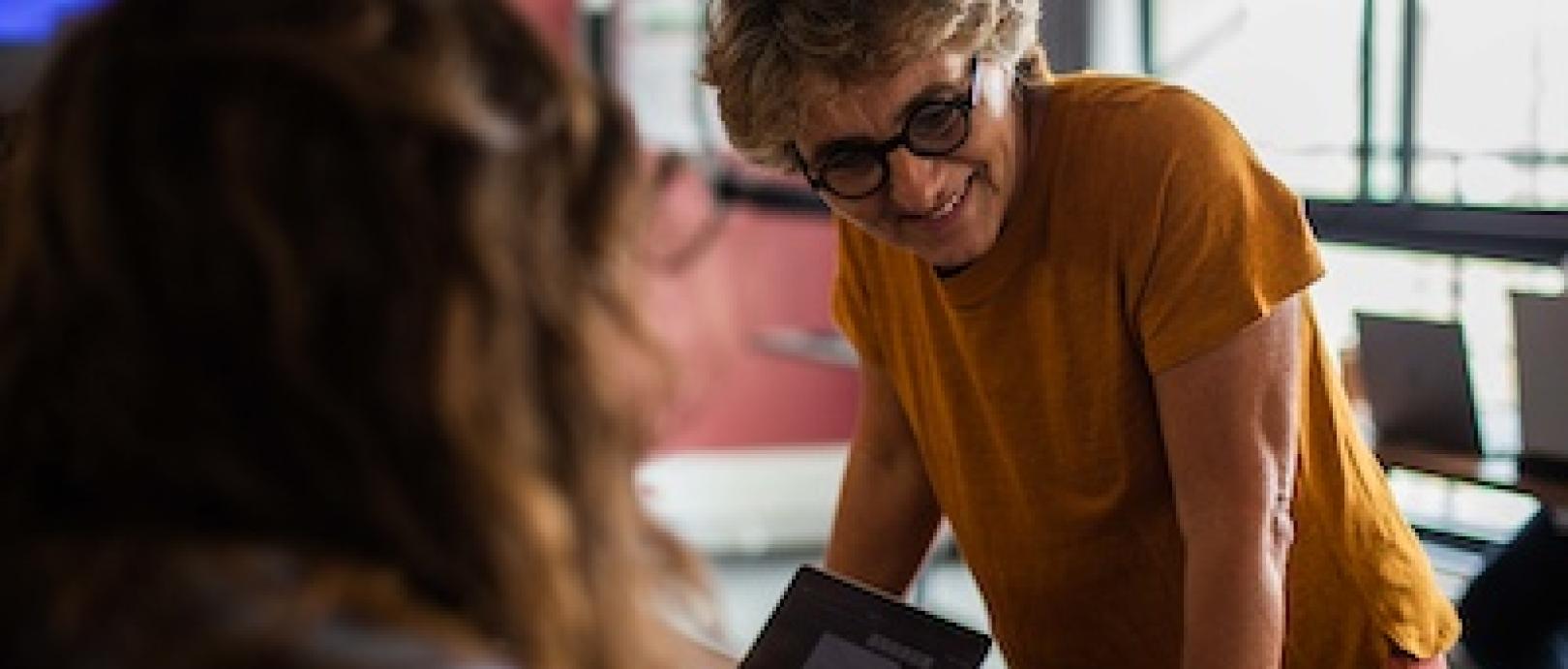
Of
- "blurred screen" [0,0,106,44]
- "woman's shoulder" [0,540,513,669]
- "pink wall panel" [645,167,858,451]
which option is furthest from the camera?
"pink wall panel" [645,167,858,451]

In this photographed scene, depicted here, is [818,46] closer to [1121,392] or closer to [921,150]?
[921,150]

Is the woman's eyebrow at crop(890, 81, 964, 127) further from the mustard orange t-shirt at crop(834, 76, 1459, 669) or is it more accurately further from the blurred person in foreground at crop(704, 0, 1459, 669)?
the mustard orange t-shirt at crop(834, 76, 1459, 669)

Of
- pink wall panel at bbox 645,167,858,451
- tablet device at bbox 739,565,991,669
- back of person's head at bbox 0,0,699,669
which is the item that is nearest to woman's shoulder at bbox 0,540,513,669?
back of person's head at bbox 0,0,699,669

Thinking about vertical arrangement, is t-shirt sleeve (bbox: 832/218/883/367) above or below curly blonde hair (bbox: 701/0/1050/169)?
below

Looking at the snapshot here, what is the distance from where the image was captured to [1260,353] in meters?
1.30

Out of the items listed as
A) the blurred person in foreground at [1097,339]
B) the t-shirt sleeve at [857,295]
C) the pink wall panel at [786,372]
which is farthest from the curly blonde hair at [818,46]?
the pink wall panel at [786,372]

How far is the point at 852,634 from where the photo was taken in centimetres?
138

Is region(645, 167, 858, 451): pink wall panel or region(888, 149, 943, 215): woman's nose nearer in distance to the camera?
region(888, 149, 943, 215): woman's nose

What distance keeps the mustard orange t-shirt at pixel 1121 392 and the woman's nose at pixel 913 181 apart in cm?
8

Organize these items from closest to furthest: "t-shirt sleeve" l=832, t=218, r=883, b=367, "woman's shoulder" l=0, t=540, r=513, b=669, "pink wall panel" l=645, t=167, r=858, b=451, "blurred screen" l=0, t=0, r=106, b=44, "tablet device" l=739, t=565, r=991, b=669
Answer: "woman's shoulder" l=0, t=540, r=513, b=669 < "tablet device" l=739, t=565, r=991, b=669 < "t-shirt sleeve" l=832, t=218, r=883, b=367 < "blurred screen" l=0, t=0, r=106, b=44 < "pink wall panel" l=645, t=167, r=858, b=451

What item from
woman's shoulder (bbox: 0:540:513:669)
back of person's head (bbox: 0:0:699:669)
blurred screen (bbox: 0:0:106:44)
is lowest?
woman's shoulder (bbox: 0:540:513:669)

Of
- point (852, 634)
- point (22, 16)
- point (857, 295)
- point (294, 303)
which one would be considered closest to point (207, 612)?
point (294, 303)

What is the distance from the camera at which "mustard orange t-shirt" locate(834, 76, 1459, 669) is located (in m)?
1.33

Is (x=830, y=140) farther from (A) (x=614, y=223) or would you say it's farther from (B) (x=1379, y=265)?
(B) (x=1379, y=265)
